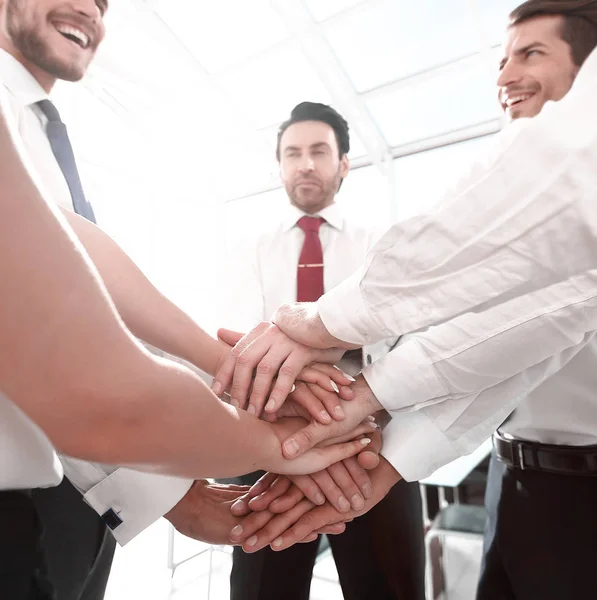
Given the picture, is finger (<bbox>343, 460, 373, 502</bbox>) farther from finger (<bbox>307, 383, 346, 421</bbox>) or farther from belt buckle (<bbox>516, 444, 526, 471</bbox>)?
belt buckle (<bbox>516, 444, 526, 471</bbox>)

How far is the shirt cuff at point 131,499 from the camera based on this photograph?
0.79 m

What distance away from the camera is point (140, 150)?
526 cm

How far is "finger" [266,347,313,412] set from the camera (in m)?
0.86

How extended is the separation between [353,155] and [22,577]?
551 centimetres

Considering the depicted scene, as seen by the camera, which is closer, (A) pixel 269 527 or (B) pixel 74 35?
(A) pixel 269 527

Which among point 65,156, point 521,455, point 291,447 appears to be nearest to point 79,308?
point 291,447

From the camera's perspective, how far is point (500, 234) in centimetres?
78

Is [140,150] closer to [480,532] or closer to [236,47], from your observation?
[236,47]

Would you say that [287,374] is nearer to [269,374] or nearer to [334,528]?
[269,374]

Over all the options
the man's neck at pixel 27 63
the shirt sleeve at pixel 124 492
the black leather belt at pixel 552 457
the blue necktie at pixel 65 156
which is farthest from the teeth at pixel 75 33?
the black leather belt at pixel 552 457

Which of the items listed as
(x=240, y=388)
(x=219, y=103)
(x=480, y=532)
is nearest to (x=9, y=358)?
(x=240, y=388)

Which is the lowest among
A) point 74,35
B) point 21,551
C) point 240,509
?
point 240,509

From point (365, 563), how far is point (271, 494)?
42 cm

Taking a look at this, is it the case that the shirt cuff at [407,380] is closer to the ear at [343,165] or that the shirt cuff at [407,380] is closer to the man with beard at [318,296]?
the man with beard at [318,296]
